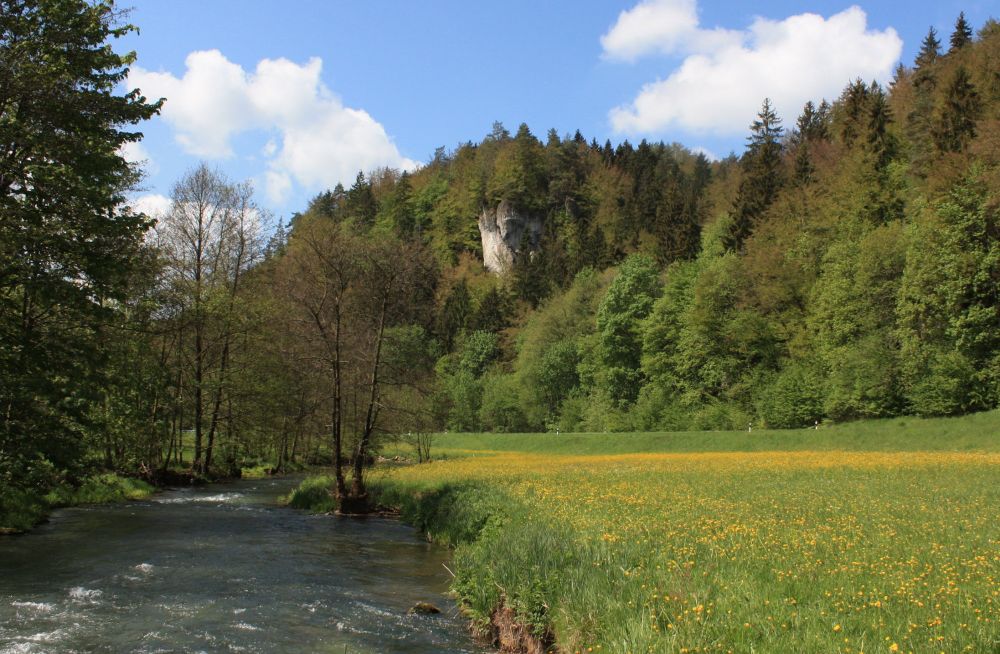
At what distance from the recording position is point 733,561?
9.35m

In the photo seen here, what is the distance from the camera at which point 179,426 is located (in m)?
38.1

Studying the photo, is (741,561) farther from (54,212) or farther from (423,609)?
(54,212)

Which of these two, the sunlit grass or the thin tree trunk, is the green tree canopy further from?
the thin tree trunk

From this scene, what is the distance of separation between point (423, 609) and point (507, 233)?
398ft

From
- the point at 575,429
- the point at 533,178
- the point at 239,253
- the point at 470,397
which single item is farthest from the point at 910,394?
the point at 533,178

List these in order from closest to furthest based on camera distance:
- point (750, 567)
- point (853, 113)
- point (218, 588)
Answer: point (750, 567) < point (218, 588) < point (853, 113)

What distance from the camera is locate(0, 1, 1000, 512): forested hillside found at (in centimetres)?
1498

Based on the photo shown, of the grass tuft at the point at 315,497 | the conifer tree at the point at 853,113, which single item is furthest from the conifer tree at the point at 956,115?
the grass tuft at the point at 315,497

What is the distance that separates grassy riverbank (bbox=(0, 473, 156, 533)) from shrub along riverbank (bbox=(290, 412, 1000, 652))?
1118 centimetres

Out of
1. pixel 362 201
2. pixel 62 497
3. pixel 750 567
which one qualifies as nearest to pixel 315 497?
pixel 62 497

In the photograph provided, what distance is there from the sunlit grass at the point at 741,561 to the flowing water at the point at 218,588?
1.40 m

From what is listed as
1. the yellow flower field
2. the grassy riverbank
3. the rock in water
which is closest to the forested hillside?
the grassy riverbank

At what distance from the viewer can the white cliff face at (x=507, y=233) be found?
12988 cm

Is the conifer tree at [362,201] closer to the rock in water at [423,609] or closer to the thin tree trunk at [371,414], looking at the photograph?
the thin tree trunk at [371,414]
